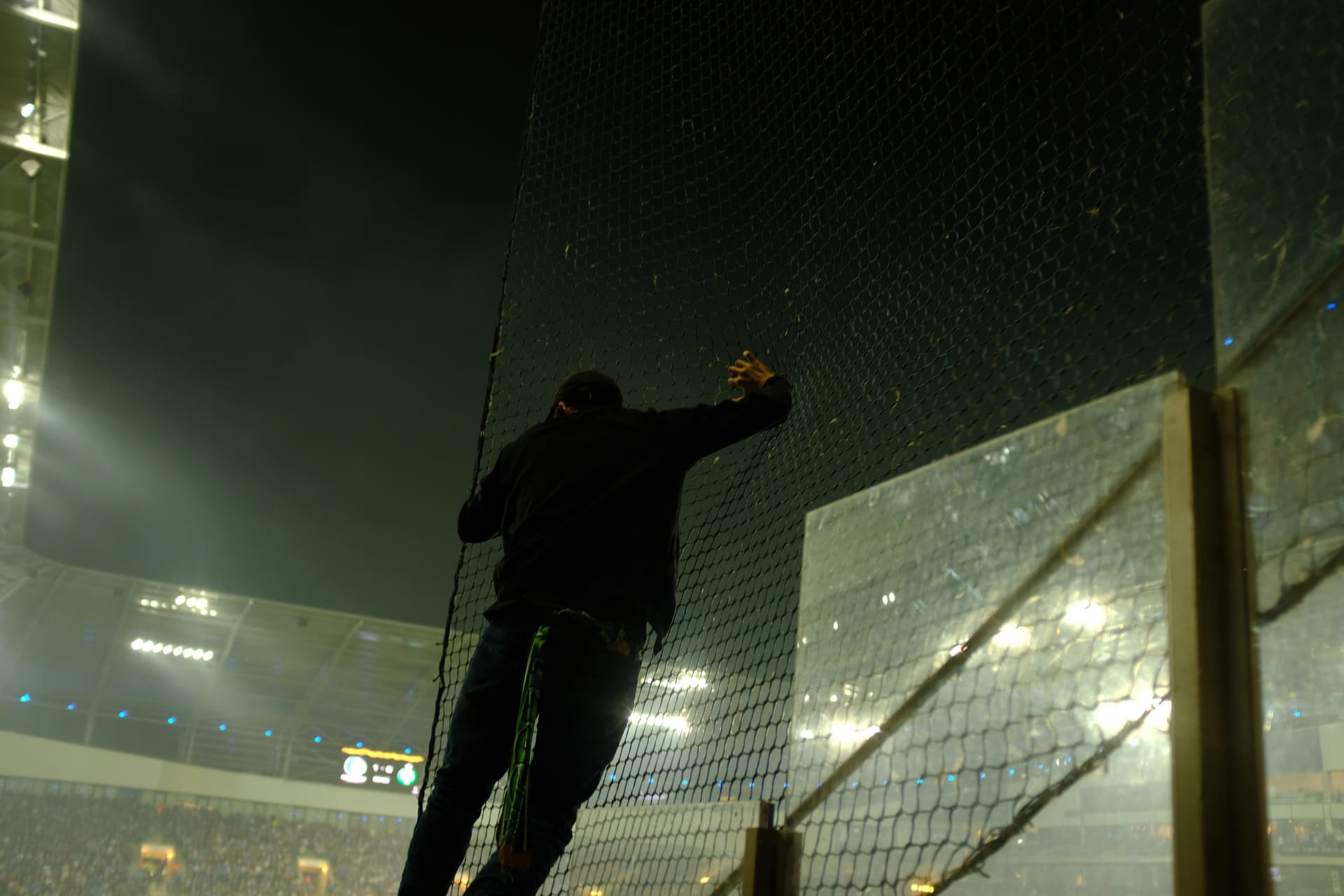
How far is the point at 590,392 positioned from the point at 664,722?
0.89 meters

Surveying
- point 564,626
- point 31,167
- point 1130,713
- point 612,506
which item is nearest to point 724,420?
point 612,506

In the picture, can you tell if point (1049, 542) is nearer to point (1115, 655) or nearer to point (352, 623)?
point (1115, 655)

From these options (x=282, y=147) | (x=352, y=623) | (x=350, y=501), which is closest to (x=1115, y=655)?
(x=282, y=147)

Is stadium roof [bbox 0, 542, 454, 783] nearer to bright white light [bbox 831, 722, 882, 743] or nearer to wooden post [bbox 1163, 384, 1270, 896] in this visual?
bright white light [bbox 831, 722, 882, 743]

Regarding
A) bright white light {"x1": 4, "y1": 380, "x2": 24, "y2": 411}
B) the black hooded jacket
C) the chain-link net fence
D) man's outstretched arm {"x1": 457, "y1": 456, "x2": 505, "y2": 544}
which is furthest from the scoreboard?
the black hooded jacket

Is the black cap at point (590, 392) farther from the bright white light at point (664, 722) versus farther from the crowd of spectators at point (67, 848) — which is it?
the crowd of spectators at point (67, 848)

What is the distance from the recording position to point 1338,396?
3.89 feet

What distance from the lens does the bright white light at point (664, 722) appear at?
2.35m

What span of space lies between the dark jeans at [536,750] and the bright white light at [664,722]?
668 mm

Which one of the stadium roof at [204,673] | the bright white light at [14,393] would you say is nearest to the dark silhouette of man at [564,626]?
the bright white light at [14,393]

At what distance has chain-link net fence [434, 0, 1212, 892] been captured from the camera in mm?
1731

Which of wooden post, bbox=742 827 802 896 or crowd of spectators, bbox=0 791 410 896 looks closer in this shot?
wooden post, bbox=742 827 802 896

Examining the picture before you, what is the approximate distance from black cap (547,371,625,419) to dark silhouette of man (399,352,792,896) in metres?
0.09

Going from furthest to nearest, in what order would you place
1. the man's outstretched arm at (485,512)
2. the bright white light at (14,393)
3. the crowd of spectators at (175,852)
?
the crowd of spectators at (175,852), the bright white light at (14,393), the man's outstretched arm at (485,512)
